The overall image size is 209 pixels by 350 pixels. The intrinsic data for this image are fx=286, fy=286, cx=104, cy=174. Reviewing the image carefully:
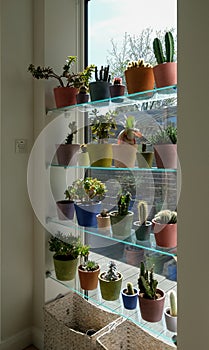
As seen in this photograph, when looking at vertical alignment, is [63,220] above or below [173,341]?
above

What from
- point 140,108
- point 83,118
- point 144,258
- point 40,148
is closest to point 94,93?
point 140,108

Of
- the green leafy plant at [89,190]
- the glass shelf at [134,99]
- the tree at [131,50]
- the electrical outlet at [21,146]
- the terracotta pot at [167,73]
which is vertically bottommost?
the green leafy plant at [89,190]

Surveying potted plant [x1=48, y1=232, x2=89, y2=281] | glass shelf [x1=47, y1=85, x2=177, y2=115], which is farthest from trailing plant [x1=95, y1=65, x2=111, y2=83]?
potted plant [x1=48, y1=232, x2=89, y2=281]

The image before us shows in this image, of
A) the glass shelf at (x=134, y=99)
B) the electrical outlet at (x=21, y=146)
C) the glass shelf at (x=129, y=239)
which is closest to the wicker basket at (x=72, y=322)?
the glass shelf at (x=129, y=239)

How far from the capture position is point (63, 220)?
1878mm

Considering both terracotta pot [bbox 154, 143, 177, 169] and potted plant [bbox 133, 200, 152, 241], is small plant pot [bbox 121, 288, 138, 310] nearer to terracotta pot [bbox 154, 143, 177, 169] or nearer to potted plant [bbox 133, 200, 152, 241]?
potted plant [bbox 133, 200, 152, 241]

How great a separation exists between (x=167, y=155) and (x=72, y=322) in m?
1.34

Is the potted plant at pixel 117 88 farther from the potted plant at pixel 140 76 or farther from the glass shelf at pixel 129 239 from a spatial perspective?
the glass shelf at pixel 129 239

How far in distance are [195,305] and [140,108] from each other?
3.48 feet

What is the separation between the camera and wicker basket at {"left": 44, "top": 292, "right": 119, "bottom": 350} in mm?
1548

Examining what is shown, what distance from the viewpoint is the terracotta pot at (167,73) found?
1.23 metres

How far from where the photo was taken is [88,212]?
1701mm

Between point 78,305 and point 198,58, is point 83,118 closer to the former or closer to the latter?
point 198,58

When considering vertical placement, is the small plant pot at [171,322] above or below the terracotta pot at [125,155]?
below
